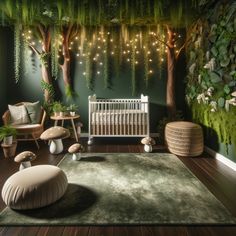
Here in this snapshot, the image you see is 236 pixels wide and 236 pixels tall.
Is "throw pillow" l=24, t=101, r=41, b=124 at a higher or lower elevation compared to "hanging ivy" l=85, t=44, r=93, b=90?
lower

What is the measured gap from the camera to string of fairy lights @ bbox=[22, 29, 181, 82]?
4.20m

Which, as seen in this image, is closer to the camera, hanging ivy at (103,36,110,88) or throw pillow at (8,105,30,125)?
throw pillow at (8,105,30,125)

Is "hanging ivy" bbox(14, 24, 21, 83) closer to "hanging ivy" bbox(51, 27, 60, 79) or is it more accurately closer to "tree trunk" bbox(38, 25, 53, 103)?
"tree trunk" bbox(38, 25, 53, 103)

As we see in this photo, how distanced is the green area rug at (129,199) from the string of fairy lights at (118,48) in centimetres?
243

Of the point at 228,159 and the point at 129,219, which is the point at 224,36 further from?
the point at 129,219

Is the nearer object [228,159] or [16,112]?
[228,159]

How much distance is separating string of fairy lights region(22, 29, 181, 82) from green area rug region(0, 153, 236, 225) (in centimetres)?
243

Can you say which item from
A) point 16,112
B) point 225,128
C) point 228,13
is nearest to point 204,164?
point 225,128

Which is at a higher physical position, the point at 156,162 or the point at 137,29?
the point at 137,29

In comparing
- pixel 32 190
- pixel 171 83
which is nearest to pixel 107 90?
pixel 171 83

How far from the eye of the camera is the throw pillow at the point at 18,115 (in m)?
3.61

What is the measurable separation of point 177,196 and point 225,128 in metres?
1.43

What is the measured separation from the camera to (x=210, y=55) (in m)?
3.12

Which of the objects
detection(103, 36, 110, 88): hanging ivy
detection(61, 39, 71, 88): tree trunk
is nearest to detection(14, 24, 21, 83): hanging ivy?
detection(61, 39, 71, 88): tree trunk
